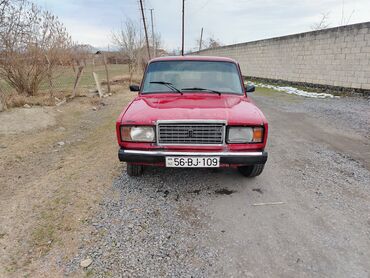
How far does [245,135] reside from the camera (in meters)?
2.95

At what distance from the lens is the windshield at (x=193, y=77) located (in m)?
3.87

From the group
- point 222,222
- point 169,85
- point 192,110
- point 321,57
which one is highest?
point 321,57

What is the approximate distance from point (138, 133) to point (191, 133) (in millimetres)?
624

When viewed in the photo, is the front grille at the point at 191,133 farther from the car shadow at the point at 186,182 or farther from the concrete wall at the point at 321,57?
the concrete wall at the point at 321,57

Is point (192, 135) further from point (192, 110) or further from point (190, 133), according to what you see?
point (192, 110)

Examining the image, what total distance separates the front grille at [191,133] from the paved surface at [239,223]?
71 centimetres

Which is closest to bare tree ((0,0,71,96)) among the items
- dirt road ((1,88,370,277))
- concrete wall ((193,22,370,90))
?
dirt road ((1,88,370,277))

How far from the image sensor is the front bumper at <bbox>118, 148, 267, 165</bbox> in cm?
291

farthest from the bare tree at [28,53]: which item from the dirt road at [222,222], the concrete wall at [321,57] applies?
the concrete wall at [321,57]

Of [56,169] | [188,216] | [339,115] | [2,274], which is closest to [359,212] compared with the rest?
[188,216]

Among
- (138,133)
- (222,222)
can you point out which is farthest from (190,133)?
(222,222)

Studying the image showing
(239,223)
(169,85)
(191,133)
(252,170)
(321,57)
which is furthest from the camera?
(321,57)

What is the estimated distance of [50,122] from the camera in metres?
6.85

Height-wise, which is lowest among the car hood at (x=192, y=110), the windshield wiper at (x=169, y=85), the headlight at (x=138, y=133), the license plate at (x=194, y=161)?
the license plate at (x=194, y=161)
